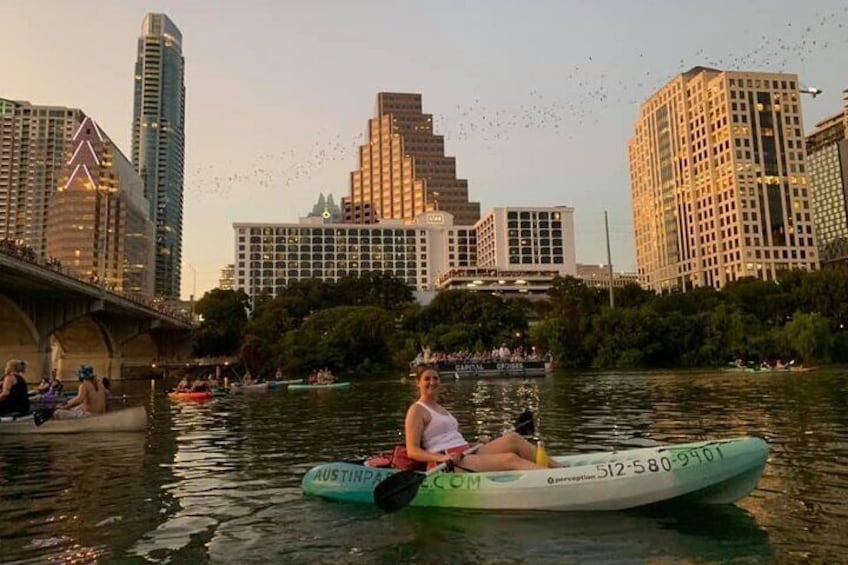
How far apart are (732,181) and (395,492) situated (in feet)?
513

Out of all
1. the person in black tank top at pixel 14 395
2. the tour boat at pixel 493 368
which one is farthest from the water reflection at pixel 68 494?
the tour boat at pixel 493 368

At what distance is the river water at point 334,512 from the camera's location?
7660 mm

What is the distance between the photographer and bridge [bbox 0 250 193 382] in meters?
51.0

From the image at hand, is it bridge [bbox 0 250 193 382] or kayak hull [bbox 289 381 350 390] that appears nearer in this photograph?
kayak hull [bbox 289 381 350 390]

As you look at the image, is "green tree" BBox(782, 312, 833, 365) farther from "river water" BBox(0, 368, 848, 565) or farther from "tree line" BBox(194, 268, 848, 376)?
"river water" BBox(0, 368, 848, 565)

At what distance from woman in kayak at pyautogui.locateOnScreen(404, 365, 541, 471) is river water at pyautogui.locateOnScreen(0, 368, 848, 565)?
28.3 inches

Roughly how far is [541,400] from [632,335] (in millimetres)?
48514

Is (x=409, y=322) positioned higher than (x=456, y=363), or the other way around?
(x=409, y=322)

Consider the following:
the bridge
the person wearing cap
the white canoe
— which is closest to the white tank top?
the person wearing cap

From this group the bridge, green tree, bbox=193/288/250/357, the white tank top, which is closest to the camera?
the white tank top

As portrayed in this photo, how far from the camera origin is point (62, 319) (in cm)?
6159

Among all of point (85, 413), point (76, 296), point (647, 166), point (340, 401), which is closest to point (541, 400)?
point (340, 401)

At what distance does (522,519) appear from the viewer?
8914 millimetres

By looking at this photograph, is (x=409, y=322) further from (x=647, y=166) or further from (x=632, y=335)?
(x=647, y=166)
